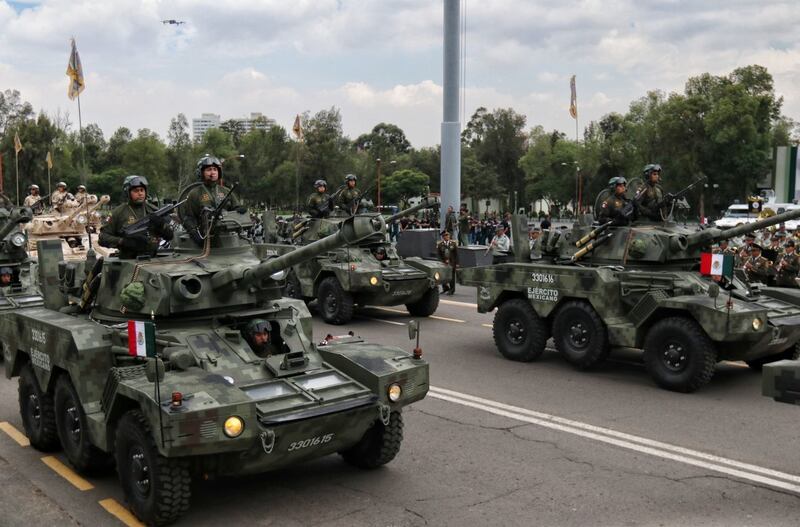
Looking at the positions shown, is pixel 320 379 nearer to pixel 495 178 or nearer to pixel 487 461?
pixel 487 461

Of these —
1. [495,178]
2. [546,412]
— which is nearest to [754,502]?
[546,412]

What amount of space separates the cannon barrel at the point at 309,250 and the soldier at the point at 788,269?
36.9 feet

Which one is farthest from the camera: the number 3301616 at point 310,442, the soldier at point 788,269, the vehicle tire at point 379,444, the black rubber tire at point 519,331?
the soldier at point 788,269

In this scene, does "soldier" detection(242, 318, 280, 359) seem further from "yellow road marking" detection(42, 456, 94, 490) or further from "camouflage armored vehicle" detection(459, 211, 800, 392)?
"camouflage armored vehicle" detection(459, 211, 800, 392)

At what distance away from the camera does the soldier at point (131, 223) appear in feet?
28.3

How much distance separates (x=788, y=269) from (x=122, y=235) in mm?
12426

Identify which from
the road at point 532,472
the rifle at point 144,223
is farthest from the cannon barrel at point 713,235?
the rifle at point 144,223

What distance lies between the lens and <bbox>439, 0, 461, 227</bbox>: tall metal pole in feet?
92.2

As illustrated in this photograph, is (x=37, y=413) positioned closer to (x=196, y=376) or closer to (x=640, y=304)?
(x=196, y=376)

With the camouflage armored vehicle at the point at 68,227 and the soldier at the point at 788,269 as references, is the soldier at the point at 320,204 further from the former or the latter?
the soldier at the point at 788,269

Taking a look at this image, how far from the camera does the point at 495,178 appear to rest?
69.8m

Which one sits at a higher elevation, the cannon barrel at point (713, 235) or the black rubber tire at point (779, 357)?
the cannon barrel at point (713, 235)

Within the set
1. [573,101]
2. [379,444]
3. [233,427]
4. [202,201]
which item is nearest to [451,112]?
[573,101]

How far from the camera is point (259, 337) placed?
775cm
